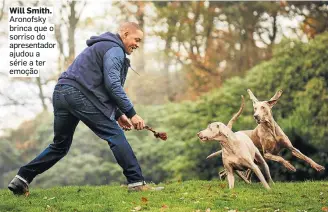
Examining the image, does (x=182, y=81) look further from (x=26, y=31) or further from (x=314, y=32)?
(x=26, y=31)

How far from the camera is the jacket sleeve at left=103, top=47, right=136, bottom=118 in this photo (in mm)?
5398

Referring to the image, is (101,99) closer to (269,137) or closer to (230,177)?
(230,177)

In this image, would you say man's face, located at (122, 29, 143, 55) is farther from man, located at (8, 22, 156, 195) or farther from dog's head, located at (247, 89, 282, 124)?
dog's head, located at (247, 89, 282, 124)

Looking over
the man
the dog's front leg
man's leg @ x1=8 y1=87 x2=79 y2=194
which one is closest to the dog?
the dog's front leg

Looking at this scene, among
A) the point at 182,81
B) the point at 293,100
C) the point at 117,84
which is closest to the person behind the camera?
the point at 117,84

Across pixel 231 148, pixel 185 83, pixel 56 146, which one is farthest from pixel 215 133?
pixel 185 83

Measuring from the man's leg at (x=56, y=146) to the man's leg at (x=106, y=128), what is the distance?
0.52 ft

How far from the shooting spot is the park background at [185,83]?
35.2 ft

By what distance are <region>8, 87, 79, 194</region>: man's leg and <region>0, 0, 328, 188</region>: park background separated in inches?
187

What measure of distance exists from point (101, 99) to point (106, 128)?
0.93ft

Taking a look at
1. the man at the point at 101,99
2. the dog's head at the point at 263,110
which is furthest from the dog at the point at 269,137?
the man at the point at 101,99

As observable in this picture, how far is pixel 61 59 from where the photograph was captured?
12.9 m

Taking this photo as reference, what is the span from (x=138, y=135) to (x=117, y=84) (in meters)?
7.73

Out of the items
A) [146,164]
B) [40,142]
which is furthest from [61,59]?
[146,164]
